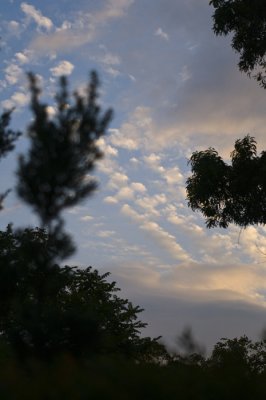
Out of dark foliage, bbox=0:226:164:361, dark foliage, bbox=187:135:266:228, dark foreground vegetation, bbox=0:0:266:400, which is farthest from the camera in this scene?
dark foliage, bbox=187:135:266:228

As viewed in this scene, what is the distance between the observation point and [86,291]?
2709 cm

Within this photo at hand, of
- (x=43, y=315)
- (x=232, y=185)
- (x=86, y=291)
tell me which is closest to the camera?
(x=43, y=315)

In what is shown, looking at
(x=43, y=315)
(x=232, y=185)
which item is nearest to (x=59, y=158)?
(x=43, y=315)

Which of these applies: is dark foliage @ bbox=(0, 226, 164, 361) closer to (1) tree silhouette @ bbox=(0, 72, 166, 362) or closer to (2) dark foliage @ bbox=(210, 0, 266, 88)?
(1) tree silhouette @ bbox=(0, 72, 166, 362)

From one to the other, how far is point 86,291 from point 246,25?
44.1 ft

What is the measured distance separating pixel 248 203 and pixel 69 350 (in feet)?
33.7

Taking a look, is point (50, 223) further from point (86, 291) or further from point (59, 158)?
point (86, 291)

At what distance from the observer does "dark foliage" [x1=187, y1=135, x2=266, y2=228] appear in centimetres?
2248

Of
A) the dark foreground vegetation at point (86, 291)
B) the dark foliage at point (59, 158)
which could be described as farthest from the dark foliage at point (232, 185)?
the dark foliage at point (59, 158)

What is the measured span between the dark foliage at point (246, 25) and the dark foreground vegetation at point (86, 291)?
0.13ft

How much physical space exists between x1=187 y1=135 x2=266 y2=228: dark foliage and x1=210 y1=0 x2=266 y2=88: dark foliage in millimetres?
3569

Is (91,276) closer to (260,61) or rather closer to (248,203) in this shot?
(248,203)

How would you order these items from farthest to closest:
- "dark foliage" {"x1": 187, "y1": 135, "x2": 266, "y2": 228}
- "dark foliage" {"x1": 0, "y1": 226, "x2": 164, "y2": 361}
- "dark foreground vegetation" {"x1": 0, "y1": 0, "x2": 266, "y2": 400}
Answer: "dark foliage" {"x1": 187, "y1": 135, "x2": 266, "y2": 228} → "dark foliage" {"x1": 0, "y1": 226, "x2": 164, "y2": 361} → "dark foreground vegetation" {"x1": 0, "y1": 0, "x2": 266, "y2": 400}

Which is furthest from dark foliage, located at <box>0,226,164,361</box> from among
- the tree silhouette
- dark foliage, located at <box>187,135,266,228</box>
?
dark foliage, located at <box>187,135,266,228</box>
